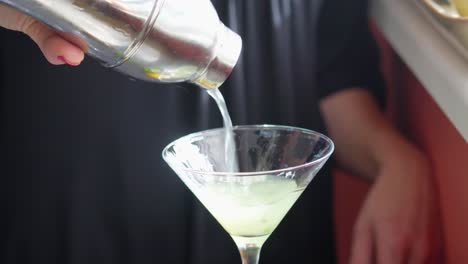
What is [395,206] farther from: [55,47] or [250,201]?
[55,47]

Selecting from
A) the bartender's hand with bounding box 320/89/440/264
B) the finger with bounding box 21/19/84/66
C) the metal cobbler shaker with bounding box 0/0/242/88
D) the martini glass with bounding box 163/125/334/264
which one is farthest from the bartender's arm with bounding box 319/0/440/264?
the finger with bounding box 21/19/84/66

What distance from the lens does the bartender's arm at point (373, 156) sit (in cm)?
85

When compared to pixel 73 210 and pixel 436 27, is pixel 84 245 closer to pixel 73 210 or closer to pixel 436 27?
pixel 73 210

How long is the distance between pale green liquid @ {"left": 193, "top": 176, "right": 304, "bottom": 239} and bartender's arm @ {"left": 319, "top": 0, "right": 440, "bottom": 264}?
9.2 inches

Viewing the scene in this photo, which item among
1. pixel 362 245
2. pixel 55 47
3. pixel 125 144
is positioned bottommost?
pixel 362 245

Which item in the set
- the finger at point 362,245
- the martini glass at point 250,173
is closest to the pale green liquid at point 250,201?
the martini glass at point 250,173

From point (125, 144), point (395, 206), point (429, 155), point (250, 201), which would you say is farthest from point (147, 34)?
point (429, 155)

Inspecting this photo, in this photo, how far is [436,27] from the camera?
2.56ft

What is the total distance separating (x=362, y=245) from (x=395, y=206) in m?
0.07

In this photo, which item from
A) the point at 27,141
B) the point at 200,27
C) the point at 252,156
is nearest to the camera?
the point at 200,27

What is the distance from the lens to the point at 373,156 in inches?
36.8

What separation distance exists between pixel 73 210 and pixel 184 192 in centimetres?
16

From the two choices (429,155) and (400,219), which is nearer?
(400,219)

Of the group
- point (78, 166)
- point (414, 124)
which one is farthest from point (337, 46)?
point (78, 166)
